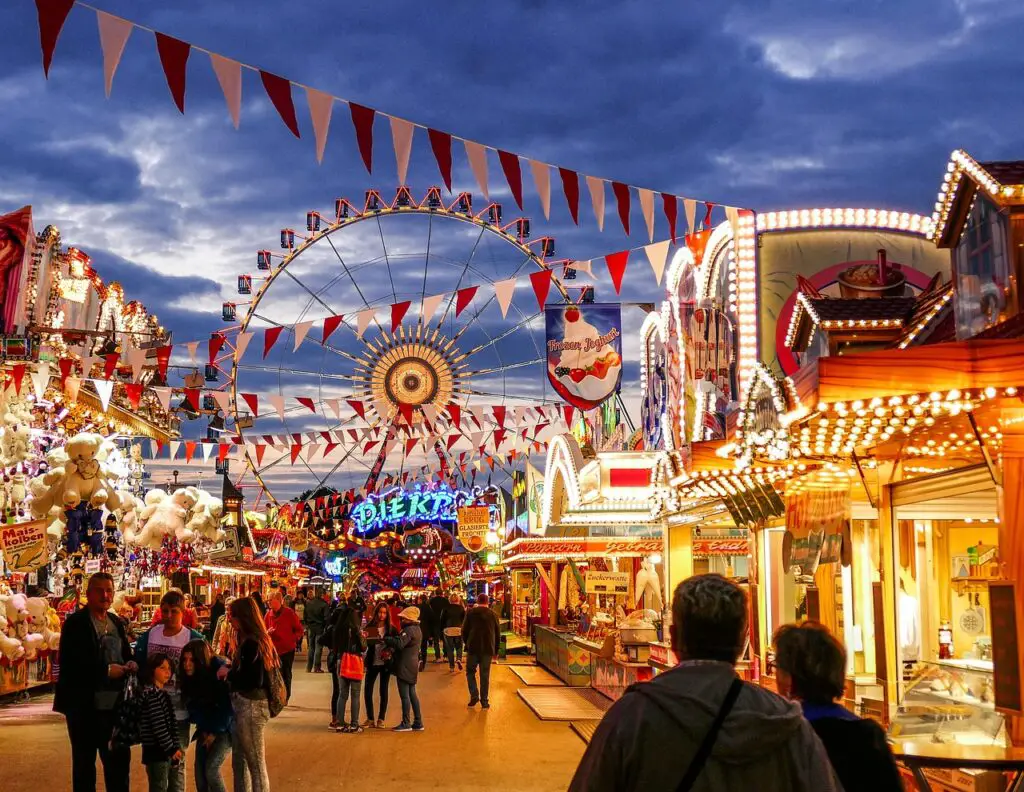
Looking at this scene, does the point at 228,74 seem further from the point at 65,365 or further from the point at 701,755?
the point at 65,365

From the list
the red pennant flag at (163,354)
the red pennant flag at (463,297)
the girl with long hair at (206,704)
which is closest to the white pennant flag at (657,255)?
the red pennant flag at (463,297)

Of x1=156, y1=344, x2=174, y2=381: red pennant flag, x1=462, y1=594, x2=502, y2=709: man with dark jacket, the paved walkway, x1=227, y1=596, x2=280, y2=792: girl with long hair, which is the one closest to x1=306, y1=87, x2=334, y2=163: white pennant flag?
x1=227, y1=596, x2=280, y2=792: girl with long hair

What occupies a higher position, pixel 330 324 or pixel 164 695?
pixel 330 324

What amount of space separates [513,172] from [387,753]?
590cm

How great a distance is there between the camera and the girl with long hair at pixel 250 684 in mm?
8570

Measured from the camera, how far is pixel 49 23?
7945 mm

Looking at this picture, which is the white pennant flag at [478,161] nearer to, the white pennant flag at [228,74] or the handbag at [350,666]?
the white pennant flag at [228,74]

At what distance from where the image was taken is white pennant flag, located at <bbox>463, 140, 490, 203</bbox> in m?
11.3

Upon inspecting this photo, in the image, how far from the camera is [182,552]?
2927 cm

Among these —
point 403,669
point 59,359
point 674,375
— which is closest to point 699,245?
point 674,375

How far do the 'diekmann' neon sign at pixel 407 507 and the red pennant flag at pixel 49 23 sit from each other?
46677 millimetres

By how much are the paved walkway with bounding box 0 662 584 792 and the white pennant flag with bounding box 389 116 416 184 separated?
5.20 metres

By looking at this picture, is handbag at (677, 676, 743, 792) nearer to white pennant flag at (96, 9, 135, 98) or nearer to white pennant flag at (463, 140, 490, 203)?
white pennant flag at (96, 9, 135, 98)

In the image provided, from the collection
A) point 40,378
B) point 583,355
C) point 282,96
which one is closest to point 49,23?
point 282,96
